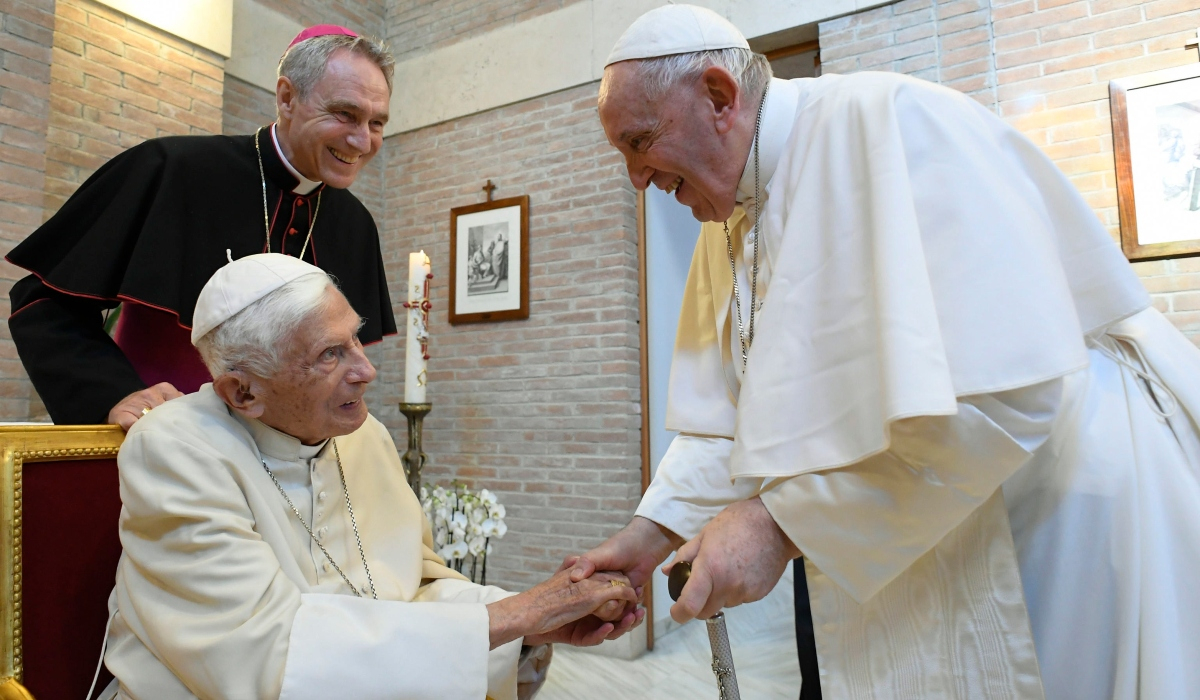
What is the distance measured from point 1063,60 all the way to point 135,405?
413 cm

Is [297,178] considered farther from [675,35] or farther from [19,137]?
[19,137]

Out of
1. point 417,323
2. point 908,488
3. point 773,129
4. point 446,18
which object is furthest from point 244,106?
point 908,488

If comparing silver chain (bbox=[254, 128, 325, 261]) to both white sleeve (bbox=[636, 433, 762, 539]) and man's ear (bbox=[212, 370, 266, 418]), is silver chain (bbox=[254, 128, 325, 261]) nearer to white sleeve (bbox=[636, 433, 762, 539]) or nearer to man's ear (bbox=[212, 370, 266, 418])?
man's ear (bbox=[212, 370, 266, 418])

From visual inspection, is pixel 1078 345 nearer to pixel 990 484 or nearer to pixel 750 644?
pixel 990 484

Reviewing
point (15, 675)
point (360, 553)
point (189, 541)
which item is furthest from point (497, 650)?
point (15, 675)

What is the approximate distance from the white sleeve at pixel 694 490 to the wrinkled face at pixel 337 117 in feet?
4.20

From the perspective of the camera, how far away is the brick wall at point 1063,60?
11.5 feet

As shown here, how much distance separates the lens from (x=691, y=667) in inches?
173

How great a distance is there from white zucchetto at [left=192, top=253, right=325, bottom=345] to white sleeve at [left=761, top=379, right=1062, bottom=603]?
3.51ft

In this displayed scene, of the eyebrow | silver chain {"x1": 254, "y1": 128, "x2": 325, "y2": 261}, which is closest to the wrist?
silver chain {"x1": 254, "y1": 128, "x2": 325, "y2": 261}

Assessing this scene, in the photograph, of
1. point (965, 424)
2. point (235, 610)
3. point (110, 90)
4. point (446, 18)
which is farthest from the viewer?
point (446, 18)

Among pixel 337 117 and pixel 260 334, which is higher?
pixel 337 117

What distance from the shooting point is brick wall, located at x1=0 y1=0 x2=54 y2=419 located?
341cm

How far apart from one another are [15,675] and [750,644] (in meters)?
4.02
